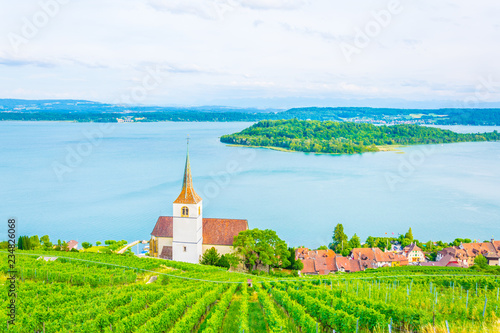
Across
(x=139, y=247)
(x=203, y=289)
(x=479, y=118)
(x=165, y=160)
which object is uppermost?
(x=479, y=118)

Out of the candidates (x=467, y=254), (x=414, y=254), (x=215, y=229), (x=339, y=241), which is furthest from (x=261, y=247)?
(x=467, y=254)

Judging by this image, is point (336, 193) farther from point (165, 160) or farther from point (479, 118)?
point (479, 118)

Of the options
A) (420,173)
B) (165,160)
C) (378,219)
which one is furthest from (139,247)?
(420,173)

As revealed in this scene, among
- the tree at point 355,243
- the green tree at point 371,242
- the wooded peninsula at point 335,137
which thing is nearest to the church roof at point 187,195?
the tree at point 355,243

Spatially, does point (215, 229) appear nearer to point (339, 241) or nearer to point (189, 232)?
point (189, 232)

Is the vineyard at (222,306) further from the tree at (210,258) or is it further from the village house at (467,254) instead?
the village house at (467,254)

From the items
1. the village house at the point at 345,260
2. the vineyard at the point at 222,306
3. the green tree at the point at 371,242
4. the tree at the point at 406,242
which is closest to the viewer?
the vineyard at the point at 222,306
